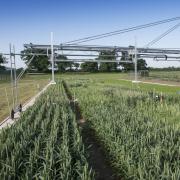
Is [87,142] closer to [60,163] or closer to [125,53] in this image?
[60,163]

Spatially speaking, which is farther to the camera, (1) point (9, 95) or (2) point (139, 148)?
(1) point (9, 95)

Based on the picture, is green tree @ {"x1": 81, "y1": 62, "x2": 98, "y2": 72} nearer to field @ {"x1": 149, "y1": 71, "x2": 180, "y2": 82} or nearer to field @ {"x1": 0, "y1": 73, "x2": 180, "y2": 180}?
field @ {"x1": 149, "y1": 71, "x2": 180, "y2": 82}

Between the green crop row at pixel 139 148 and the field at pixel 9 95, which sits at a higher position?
the green crop row at pixel 139 148

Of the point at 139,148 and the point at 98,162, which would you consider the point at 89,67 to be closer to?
the point at 98,162

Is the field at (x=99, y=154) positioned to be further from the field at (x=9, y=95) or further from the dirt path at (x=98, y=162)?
the field at (x=9, y=95)

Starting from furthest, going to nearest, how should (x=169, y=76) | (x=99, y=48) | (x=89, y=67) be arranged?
(x=89, y=67), (x=169, y=76), (x=99, y=48)

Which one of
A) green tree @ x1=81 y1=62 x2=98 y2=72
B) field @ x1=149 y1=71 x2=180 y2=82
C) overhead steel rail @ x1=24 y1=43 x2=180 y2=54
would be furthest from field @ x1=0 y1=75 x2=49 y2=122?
green tree @ x1=81 y1=62 x2=98 y2=72

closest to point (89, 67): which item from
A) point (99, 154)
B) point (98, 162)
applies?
point (99, 154)

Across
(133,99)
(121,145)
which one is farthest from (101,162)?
(133,99)

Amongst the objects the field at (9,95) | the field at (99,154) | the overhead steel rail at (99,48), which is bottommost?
the field at (9,95)

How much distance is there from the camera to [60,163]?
541 cm

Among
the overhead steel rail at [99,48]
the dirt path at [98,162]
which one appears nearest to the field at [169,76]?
the overhead steel rail at [99,48]

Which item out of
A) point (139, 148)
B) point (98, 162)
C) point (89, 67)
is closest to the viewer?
point (139, 148)

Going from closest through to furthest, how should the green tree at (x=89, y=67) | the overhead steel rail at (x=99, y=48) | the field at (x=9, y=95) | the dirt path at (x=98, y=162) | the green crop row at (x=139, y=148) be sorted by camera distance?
1. the green crop row at (x=139, y=148)
2. the dirt path at (x=98, y=162)
3. the overhead steel rail at (x=99, y=48)
4. the field at (x=9, y=95)
5. the green tree at (x=89, y=67)
